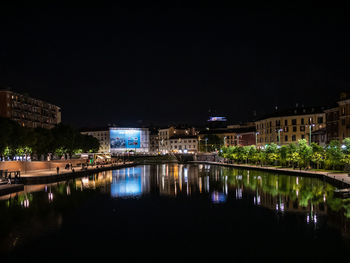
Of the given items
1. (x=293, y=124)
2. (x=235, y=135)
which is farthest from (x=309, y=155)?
(x=235, y=135)

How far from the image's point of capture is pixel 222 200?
31641 mm

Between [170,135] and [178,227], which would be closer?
[178,227]

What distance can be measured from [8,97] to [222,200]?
97.4m

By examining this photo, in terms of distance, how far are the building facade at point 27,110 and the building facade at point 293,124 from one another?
2827 inches

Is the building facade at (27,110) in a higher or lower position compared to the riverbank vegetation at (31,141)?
higher

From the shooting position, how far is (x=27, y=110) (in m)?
122

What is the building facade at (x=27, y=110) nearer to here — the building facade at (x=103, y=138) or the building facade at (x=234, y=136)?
the building facade at (x=103, y=138)

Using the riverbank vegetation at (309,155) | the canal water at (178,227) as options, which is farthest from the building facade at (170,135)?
the canal water at (178,227)

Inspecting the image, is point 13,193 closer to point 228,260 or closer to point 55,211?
point 55,211

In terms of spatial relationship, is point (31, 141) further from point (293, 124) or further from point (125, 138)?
point (125, 138)

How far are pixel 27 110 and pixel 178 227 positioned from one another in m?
113

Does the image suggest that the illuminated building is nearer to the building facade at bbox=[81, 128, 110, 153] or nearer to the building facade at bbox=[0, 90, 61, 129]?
the building facade at bbox=[81, 128, 110, 153]

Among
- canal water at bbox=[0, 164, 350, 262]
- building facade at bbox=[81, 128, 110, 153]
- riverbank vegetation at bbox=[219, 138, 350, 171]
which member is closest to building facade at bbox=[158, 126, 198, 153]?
building facade at bbox=[81, 128, 110, 153]

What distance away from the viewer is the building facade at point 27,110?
111 meters
